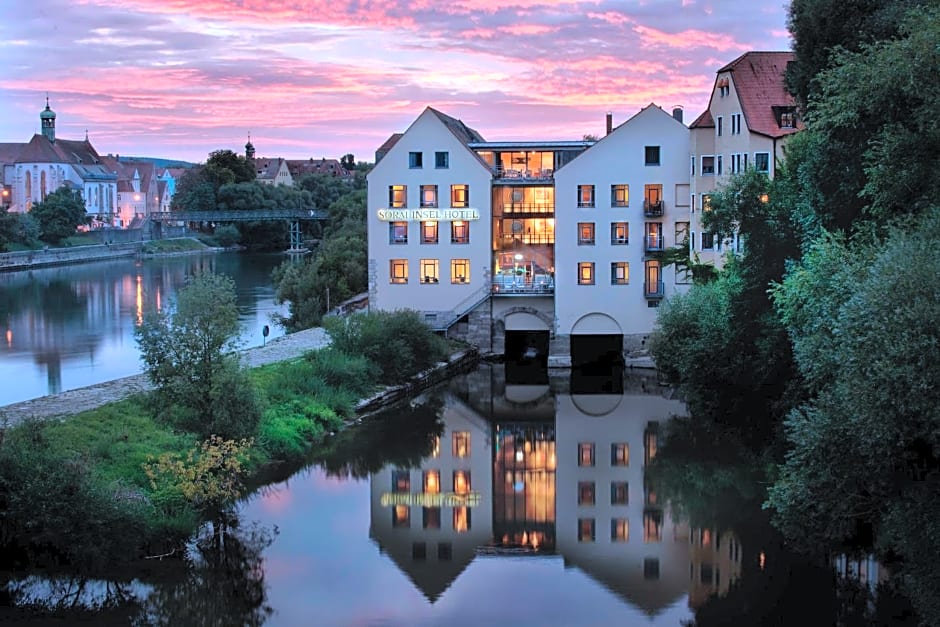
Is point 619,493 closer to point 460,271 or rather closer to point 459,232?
point 460,271

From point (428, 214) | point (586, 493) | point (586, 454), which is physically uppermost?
point (428, 214)

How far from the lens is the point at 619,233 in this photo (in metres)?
41.2

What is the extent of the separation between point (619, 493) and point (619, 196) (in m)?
18.2

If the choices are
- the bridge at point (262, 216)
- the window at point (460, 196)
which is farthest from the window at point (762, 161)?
the bridge at point (262, 216)

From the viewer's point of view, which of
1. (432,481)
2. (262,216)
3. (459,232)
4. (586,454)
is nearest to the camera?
(432,481)

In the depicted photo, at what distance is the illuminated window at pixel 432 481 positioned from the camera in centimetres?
2522

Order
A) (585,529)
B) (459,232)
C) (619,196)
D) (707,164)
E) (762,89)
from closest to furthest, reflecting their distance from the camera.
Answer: (585,529), (762,89), (707,164), (619,196), (459,232)

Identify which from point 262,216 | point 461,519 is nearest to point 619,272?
point 461,519

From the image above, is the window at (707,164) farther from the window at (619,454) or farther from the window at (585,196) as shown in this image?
the window at (619,454)

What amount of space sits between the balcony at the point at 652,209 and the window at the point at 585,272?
2.54 meters

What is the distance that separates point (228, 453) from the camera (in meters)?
21.5

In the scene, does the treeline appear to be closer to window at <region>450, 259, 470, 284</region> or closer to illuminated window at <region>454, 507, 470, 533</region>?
illuminated window at <region>454, 507, 470, 533</region>

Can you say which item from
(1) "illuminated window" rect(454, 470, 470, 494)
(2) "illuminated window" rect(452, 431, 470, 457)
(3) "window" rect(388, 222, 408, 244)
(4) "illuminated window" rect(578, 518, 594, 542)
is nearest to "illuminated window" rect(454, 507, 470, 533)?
(1) "illuminated window" rect(454, 470, 470, 494)

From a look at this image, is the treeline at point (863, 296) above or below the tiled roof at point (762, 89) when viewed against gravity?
below
